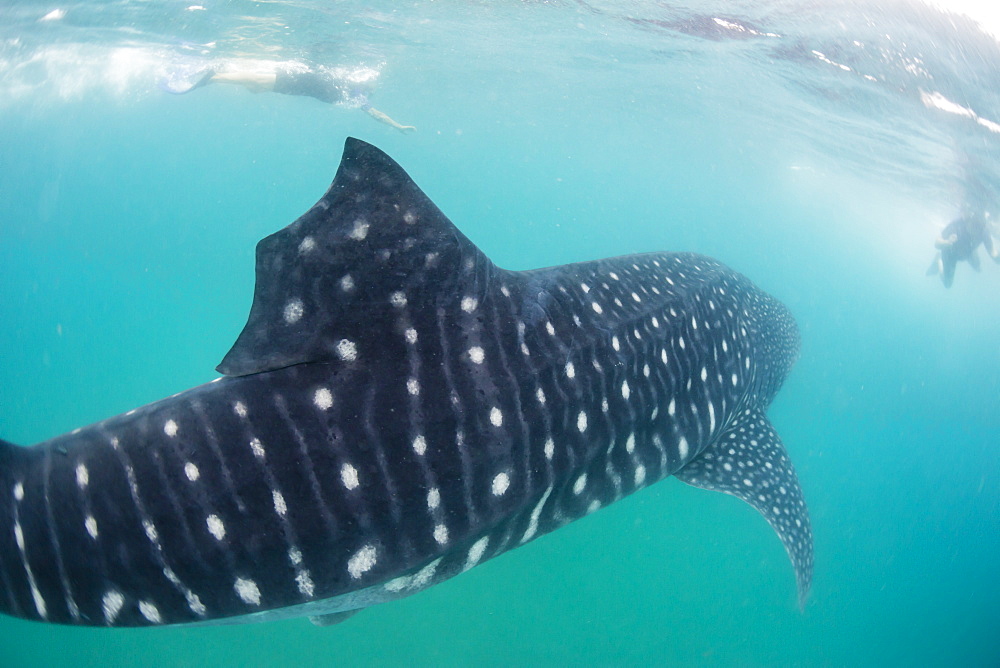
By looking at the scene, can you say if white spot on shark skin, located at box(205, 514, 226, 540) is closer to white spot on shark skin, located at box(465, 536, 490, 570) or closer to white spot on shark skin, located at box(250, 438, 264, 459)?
white spot on shark skin, located at box(250, 438, 264, 459)

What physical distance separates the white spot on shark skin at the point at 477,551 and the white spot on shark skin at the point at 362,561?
572 millimetres

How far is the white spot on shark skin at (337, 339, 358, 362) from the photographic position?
2311 millimetres

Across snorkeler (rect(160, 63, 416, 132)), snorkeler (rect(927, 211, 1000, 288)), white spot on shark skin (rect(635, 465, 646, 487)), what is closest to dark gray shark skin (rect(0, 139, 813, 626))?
white spot on shark skin (rect(635, 465, 646, 487))

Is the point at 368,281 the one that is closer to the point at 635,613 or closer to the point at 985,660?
the point at 635,613

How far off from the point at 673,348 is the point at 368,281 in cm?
234

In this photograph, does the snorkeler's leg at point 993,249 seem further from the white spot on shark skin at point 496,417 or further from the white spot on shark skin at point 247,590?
the white spot on shark skin at point 247,590

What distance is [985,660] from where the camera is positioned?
13.6 meters

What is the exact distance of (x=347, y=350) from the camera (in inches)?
91.3

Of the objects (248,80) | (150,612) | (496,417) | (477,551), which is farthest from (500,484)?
(248,80)

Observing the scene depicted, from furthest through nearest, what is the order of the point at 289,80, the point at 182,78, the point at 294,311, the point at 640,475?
1. the point at 182,78
2. the point at 289,80
3. the point at 640,475
4. the point at 294,311

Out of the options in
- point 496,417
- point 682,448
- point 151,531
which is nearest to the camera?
point 151,531

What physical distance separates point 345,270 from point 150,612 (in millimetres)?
1678

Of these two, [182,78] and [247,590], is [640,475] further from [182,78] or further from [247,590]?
[182,78]

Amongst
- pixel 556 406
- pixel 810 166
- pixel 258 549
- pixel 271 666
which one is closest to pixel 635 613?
pixel 271 666
